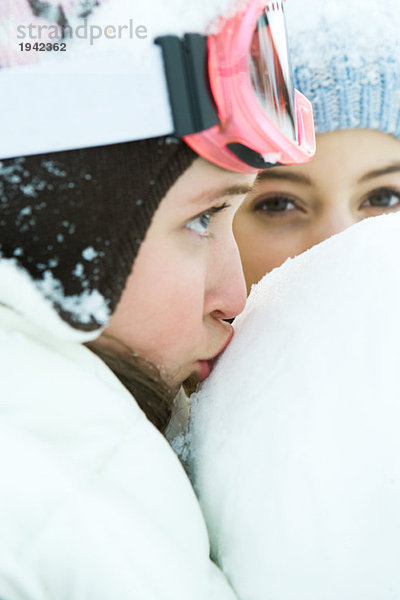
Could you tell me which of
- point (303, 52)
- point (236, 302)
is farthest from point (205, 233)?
point (303, 52)

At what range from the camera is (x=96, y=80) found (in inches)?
21.7

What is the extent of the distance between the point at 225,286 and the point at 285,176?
0.47 m

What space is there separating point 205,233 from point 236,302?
0.10 meters

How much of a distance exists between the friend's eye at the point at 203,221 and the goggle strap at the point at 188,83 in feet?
0.30

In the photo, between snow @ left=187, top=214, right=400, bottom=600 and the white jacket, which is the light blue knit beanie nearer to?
snow @ left=187, top=214, right=400, bottom=600

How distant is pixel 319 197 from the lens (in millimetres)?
1137

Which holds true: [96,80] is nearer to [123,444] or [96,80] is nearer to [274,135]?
[274,135]

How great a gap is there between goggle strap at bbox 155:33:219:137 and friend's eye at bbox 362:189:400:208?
62 cm

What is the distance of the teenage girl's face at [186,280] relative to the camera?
620 mm

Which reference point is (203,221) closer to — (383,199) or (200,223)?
(200,223)

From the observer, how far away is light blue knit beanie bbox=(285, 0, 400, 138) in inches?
40.0

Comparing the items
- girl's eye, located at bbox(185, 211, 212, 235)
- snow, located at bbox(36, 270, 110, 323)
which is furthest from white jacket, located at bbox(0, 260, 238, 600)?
girl's eye, located at bbox(185, 211, 212, 235)

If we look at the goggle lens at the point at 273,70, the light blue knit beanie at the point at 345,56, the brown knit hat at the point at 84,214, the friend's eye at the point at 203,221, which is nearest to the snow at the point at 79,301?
the brown knit hat at the point at 84,214

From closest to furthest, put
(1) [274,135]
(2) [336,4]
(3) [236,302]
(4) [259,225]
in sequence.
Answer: (1) [274,135] < (3) [236,302] < (2) [336,4] < (4) [259,225]
